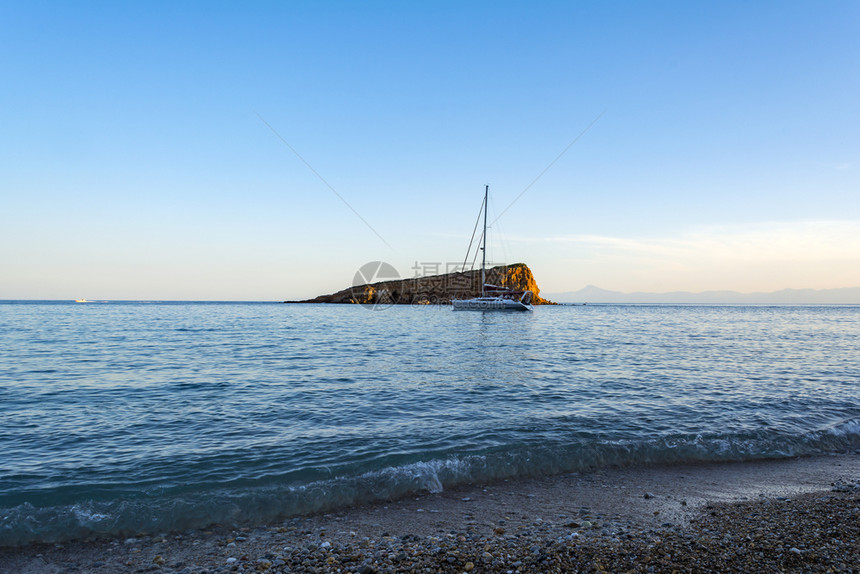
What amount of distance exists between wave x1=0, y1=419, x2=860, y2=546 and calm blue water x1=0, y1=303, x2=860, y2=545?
0.03 meters

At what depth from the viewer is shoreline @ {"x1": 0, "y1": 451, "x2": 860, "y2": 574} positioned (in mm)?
4773

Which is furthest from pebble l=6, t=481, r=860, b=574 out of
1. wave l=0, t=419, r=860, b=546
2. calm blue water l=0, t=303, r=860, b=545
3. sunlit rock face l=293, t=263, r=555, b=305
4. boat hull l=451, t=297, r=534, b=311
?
sunlit rock face l=293, t=263, r=555, b=305

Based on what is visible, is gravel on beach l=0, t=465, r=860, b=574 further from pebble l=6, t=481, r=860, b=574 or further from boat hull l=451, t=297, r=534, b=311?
boat hull l=451, t=297, r=534, b=311

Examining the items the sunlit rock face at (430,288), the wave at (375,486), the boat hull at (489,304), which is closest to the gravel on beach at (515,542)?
the wave at (375,486)

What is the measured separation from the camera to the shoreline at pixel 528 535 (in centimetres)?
477

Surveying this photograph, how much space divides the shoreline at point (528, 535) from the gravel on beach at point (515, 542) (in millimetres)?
15

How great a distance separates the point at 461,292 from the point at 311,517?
13314cm

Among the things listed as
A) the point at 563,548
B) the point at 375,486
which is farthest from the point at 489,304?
the point at 563,548

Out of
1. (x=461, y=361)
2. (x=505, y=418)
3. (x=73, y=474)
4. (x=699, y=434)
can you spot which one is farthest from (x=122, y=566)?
(x=461, y=361)

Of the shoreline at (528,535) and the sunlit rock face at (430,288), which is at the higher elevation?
the sunlit rock face at (430,288)

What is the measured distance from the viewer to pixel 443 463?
8062 mm

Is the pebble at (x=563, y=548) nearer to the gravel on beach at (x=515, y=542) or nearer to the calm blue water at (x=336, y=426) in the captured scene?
the gravel on beach at (x=515, y=542)

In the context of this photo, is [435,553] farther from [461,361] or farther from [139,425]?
[461,361]

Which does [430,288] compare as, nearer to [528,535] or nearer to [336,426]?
[336,426]
